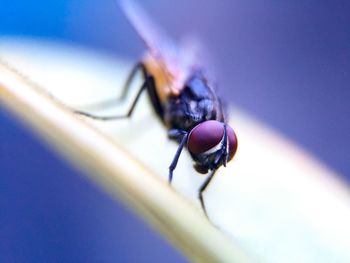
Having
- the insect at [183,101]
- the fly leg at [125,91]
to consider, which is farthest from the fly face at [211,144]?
the fly leg at [125,91]

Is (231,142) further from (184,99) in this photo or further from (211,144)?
(184,99)

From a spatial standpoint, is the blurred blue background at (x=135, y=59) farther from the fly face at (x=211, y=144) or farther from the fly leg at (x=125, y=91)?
the fly face at (x=211, y=144)

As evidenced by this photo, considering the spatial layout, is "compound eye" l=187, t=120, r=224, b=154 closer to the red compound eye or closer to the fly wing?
the red compound eye

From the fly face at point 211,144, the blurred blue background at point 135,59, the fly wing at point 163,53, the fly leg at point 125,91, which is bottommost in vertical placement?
the blurred blue background at point 135,59

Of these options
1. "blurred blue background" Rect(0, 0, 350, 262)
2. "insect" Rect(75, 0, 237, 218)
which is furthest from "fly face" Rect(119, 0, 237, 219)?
"blurred blue background" Rect(0, 0, 350, 262)

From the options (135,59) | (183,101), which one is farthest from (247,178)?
(135,59)

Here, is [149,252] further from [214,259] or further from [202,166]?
[214,259]

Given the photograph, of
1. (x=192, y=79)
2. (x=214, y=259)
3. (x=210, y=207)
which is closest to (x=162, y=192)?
(x=214, y=259)
